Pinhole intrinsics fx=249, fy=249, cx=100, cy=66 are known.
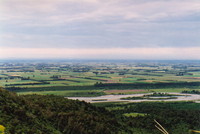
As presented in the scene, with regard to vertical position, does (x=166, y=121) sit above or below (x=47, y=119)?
below

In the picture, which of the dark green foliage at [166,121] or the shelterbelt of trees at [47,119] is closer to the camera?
the shelterbelt of trees at [47,119]

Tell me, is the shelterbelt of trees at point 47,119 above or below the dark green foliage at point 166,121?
above

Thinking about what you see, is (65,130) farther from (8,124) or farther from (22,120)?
(8,124)

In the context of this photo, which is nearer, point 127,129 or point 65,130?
point 65,130

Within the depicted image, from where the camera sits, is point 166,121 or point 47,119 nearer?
point 47,119

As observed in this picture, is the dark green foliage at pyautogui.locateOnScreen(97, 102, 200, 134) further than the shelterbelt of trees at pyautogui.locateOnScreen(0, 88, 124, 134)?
Yes

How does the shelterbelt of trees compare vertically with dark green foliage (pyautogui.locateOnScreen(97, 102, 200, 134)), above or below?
above

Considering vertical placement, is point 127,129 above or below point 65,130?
below

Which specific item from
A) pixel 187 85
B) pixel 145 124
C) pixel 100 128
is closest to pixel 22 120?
pixel 100 128
